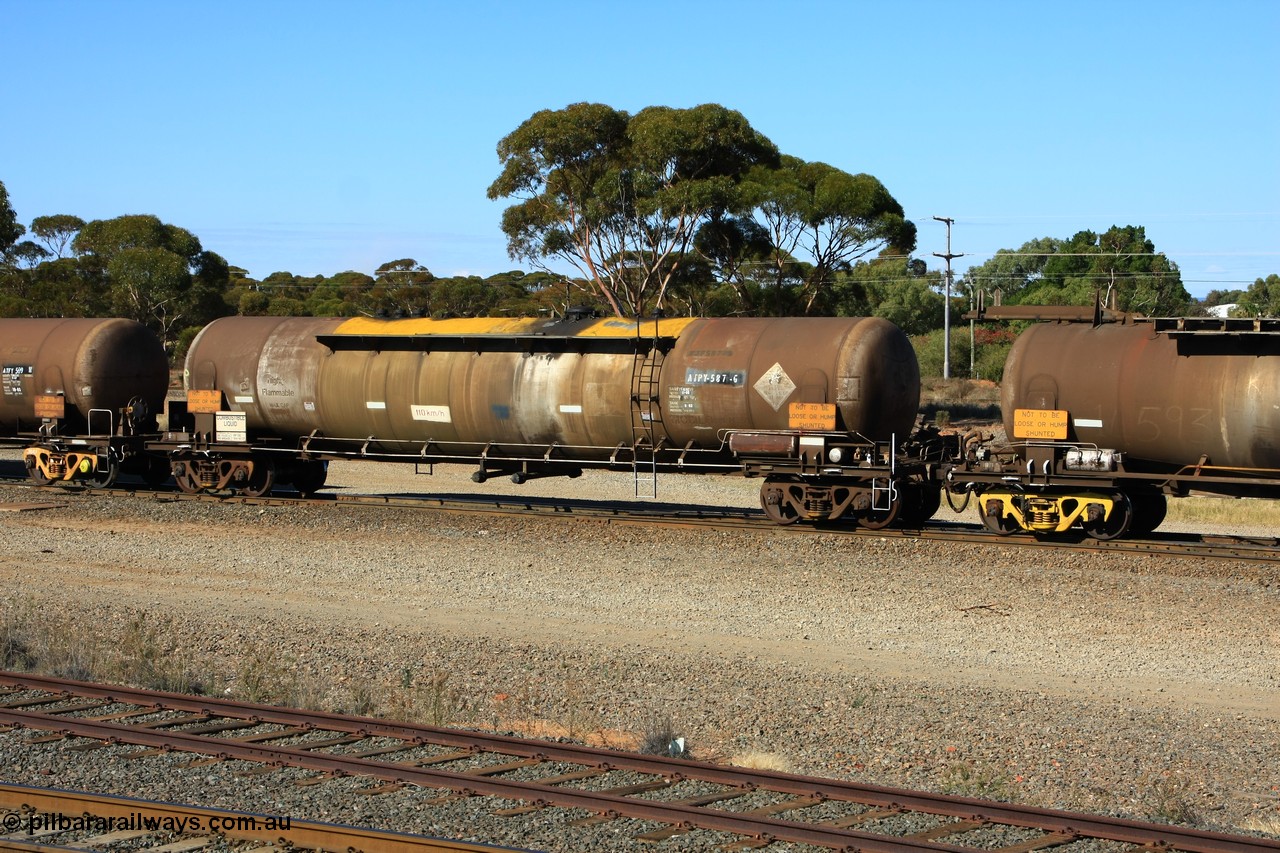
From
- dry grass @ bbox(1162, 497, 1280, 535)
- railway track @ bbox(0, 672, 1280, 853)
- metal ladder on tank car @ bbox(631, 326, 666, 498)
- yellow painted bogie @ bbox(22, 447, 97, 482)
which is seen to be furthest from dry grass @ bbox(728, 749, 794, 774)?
yellow painted bogie @ bbox(22, 447, 97, 482)

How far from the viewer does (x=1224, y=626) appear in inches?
505

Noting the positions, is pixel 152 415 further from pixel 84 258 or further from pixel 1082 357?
Answer: pixel 84 258

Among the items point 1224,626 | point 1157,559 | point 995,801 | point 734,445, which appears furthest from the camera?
point 734,445

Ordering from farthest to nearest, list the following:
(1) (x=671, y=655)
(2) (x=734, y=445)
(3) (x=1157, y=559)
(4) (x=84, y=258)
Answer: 1. (4) (x=84, y=258)
2. (2) (x=734, y=445)
3. (3) (x=1157, y=559)
4. (1) (x=671, y=655)

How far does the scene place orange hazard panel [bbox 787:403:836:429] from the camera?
58.4 feet

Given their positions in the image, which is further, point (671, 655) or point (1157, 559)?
point (1157, 559)

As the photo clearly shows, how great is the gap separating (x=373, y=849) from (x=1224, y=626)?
1022 cm

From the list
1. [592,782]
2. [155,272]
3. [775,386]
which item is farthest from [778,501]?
[155,272]

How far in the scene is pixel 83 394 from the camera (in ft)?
76.5

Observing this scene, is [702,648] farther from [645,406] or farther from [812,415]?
→ [645,406]

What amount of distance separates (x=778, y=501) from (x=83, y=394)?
14.0 meters

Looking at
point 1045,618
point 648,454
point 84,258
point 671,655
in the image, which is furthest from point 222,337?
point 84,258

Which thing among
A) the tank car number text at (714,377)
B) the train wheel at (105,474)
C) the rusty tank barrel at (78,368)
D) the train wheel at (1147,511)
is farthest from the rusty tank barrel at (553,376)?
the train wheel at (1147,511)

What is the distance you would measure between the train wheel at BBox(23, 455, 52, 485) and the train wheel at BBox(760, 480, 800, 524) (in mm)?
14907
